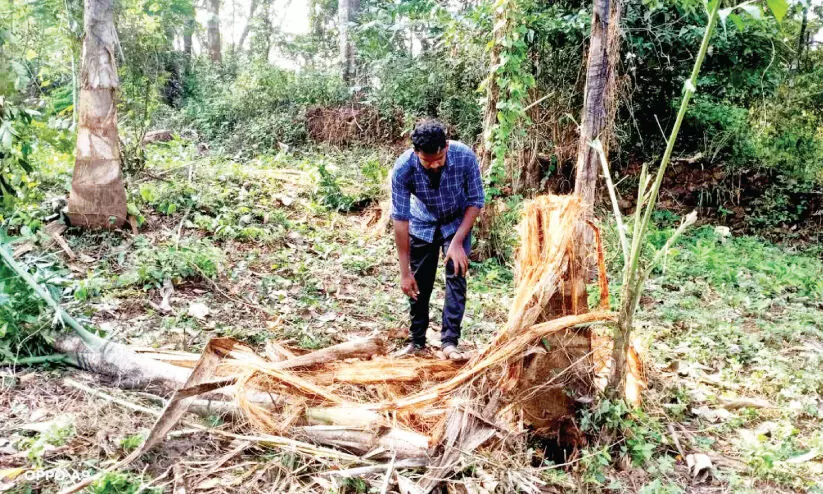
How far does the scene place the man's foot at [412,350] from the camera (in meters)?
3.61

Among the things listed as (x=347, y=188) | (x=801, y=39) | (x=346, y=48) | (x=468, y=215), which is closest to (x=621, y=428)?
(x=468, y=215)

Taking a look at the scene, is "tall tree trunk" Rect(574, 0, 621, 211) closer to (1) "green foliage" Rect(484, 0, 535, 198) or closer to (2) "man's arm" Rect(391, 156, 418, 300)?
(1) "green foliage" Rect(484, 0, 535, 198)

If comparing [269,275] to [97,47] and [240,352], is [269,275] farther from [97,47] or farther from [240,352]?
[97,47]

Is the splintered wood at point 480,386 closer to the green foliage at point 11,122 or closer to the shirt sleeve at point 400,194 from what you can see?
the shirt sleeve at point 400,194

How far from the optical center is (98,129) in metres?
4.89

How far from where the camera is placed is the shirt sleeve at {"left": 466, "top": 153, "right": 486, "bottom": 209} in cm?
333

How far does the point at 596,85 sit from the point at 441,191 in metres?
2.41

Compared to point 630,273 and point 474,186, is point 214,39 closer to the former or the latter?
point 474,186

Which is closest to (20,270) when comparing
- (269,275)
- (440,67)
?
(269,275)

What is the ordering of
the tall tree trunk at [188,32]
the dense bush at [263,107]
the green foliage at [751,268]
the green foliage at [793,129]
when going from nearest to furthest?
1. the green foliage at [751,268]
2. the green foliage at [793,129]
3. the dense bush at [263,107]
4. the tall tree trunk at [188,32]

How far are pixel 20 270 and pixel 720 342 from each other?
4.27 meters

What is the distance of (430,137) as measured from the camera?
118 inches

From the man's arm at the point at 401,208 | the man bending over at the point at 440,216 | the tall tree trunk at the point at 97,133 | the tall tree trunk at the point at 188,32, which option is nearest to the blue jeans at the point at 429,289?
the man bending over at the point at 440,216

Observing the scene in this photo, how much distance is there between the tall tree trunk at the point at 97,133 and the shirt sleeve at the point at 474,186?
3488 mm
